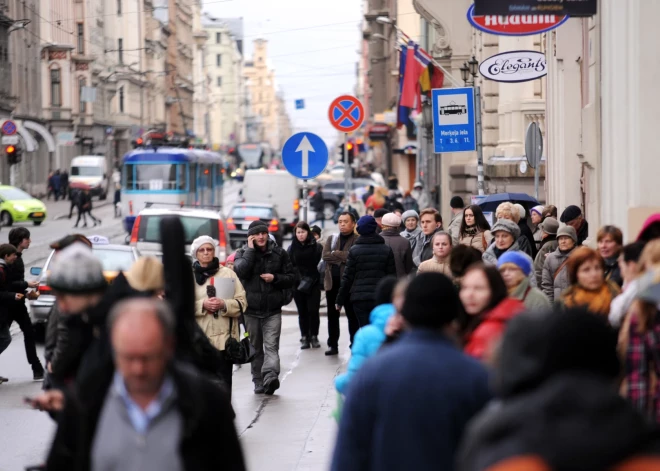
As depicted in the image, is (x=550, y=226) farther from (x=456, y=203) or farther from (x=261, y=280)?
(x=456, y=203)

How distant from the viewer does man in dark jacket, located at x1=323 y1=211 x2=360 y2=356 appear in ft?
50.5

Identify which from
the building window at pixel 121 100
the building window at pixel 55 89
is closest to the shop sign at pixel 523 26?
the building window at pixel 55 89

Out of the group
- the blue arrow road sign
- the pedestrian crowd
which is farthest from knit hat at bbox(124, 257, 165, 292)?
the blue arrow road sign

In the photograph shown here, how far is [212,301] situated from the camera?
10117 millimetres

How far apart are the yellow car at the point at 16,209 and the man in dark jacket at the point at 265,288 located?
3394 cm

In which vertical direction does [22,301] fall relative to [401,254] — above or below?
below

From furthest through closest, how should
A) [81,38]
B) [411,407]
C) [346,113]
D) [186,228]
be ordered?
[81,38]
[186,228]
[346,113]
[411,407]

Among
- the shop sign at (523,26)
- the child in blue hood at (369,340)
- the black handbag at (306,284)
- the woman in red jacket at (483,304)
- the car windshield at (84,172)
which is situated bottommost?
the black handbag at (306,284)

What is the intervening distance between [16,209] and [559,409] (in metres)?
44.2

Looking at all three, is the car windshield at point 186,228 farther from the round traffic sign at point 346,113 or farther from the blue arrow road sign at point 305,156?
the blue arrow road sign at point 305,156

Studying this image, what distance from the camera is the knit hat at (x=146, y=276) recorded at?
5.66m

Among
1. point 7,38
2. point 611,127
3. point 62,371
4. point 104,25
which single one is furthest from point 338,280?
point 7,38

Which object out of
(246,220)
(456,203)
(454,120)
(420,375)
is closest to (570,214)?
(456,203)

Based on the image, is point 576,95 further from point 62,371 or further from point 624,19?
point 62,371
